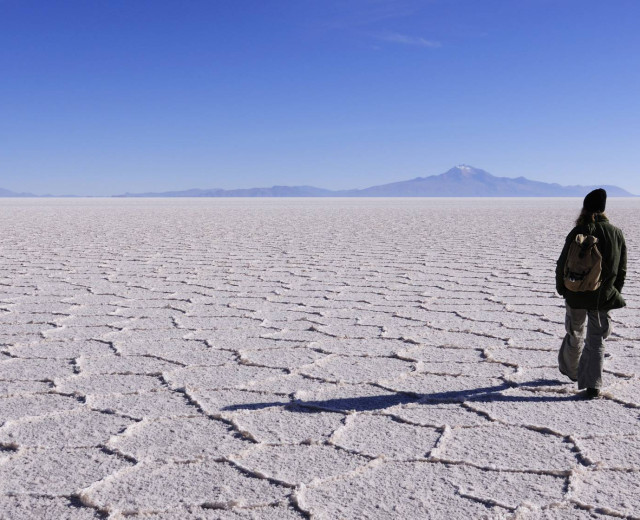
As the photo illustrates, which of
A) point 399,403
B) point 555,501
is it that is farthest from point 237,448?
point 555,501

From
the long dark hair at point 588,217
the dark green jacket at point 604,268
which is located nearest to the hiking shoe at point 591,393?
the dark green jacket at point 604,268

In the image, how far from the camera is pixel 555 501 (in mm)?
1805

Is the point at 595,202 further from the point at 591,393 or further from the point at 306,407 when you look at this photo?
the point at 306,407

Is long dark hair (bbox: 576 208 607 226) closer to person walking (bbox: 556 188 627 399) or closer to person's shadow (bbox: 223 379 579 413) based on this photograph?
person walking (bbox: 556 188 627 399)

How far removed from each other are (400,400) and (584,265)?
2.64 ft

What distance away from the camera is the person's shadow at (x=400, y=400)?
2.53 meters

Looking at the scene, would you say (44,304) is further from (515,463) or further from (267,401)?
(515,463)

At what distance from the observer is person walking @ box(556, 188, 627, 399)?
2.48m

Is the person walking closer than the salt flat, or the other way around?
the salt flat

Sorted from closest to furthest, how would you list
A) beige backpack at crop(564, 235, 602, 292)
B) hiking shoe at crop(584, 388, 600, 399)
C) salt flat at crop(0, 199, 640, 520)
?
salt flat at crop(0, 199, 640, 520) → beige backpack at crop(564, 235, 602, 292) → hiking shoe at crop(584, 388, 600, 399)

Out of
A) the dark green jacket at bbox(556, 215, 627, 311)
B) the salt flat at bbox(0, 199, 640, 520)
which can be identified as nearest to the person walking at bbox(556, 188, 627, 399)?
the dark green jacket at bbox(556, 215, 627, 311)

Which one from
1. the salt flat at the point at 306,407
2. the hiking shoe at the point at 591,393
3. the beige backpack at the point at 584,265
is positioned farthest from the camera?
the hiking shoe at the point at 591,393

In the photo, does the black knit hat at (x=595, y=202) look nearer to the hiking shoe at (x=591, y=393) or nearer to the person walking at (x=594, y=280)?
the person walking at (x=594, y=280)

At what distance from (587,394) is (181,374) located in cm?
158
